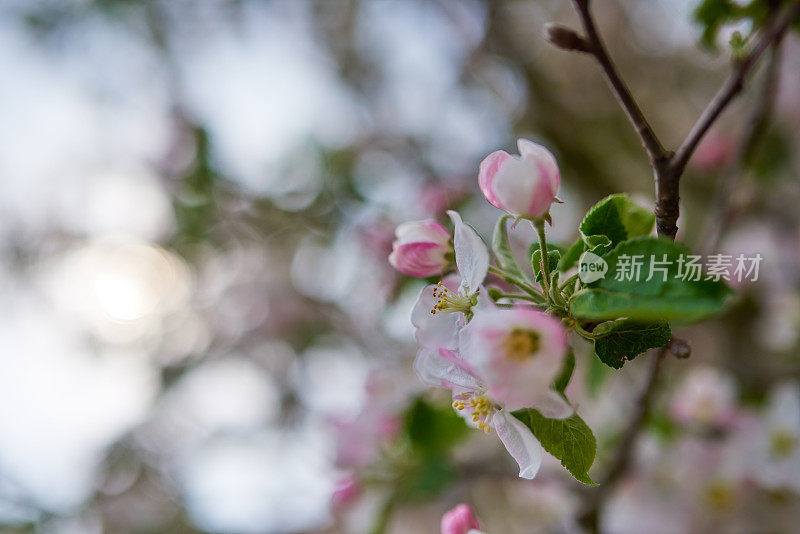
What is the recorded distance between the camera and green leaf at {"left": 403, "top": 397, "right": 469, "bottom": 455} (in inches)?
38.6

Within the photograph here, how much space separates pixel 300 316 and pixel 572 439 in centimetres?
183

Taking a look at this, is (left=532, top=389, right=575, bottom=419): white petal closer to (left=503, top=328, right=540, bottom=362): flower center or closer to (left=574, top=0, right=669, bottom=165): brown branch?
(left=503, top=328, right=540, bottom=362): flower center

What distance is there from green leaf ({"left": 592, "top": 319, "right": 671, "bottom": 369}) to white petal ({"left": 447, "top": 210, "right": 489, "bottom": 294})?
0.31 feet

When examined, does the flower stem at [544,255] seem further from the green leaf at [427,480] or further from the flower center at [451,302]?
the green leaf at [427,480]

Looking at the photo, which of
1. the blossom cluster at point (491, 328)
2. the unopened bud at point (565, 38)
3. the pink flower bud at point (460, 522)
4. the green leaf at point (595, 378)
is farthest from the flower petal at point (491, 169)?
the green leaf at point (595, 378)

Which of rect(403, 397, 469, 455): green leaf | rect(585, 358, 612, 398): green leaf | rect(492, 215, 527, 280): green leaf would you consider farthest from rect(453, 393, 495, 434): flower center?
rect(403, 397, 469, 455): green leaf

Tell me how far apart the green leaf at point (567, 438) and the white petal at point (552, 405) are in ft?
0.12

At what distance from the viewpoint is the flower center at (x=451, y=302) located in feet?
1.61

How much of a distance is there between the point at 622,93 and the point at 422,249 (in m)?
0.20

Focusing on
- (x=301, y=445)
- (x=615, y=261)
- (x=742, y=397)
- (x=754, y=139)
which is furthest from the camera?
(x=301, y=445)

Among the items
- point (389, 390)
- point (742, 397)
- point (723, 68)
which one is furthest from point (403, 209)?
point (723, 68)

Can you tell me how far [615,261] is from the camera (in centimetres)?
41

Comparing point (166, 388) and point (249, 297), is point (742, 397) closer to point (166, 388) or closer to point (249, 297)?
point (249, 297)

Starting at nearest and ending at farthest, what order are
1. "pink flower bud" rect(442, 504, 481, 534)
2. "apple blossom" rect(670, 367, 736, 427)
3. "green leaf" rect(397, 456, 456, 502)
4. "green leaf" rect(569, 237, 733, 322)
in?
"green leaf" rect(569, 237, 733, 322) → "pink flower bud" rect(442, 504, 481, 534) → "green leaf" rect(397, 456, 456, 502) → "apple blossom" rect(670, 367, 736, 427)
